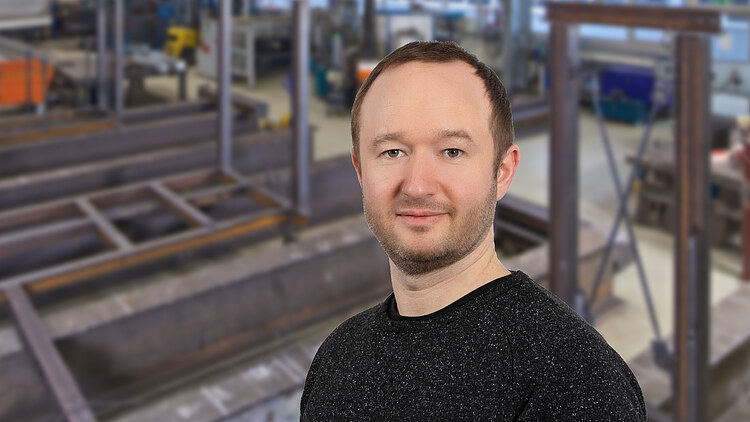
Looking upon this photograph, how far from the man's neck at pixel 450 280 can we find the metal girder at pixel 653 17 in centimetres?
190

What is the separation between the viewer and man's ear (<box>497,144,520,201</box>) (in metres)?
0.75

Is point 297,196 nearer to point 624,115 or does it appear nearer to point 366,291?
point 366,291

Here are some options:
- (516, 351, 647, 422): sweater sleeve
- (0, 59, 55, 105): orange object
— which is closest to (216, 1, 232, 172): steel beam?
(0, 59, 55, 105): orange object

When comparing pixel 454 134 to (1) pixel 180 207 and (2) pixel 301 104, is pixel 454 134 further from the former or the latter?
(1) pixel 180 207

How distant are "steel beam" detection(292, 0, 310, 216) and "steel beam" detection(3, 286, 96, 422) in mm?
1737

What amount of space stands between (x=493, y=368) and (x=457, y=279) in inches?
3.9

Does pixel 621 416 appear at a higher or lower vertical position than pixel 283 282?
higher

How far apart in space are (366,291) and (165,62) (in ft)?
16.7

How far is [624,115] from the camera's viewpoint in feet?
29.0

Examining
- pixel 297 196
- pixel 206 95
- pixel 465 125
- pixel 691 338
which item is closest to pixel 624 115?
pixel 206 95

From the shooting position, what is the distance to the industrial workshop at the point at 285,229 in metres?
2.80

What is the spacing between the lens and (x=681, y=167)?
262 centimetres

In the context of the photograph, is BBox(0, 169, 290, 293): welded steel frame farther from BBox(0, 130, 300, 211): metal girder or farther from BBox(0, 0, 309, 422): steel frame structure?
BBox(0, 130, 300, 211): metal girder

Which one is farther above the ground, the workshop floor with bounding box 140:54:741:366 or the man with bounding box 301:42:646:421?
the man with bounding box 301:42:646:421
